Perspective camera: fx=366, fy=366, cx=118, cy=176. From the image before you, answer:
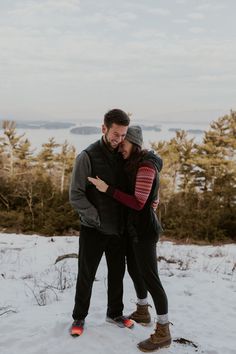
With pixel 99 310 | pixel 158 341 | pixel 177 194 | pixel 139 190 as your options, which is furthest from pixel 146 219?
pixel 177 194

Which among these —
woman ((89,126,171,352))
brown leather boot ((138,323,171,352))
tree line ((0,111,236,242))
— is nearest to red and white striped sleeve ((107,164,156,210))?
woman ((89,126,171,352))

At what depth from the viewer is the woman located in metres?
3.45

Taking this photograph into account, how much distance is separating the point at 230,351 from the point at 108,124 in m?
2.69

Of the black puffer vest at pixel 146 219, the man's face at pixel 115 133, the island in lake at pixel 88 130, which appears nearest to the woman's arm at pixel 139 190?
the black puffer vest at pixel 146 219

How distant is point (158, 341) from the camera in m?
3.68

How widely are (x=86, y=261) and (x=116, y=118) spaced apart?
150 centimetres

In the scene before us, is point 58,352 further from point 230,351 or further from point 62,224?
point 62,224

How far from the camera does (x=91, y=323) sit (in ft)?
13.4

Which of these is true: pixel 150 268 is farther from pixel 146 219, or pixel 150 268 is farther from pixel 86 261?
pixel 86 261

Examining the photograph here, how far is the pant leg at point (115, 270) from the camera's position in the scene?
3889 mm

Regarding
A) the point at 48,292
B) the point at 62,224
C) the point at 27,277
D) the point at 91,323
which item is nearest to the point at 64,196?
the point at 62,224

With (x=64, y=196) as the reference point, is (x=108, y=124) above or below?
above

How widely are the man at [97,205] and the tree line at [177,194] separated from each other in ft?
47.8

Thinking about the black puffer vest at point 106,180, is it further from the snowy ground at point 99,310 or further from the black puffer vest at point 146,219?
the snowy ground at point 99,310
